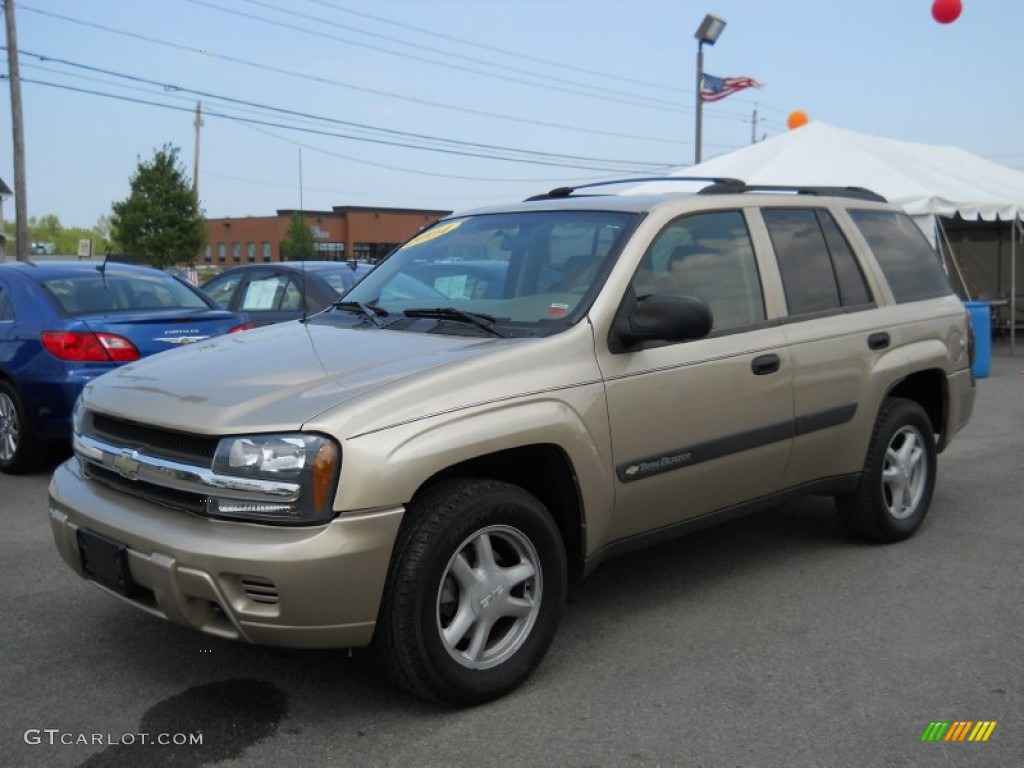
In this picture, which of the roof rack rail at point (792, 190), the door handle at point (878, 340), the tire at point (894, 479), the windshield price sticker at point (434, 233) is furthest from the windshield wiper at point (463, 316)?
the tire at point (894, 479)

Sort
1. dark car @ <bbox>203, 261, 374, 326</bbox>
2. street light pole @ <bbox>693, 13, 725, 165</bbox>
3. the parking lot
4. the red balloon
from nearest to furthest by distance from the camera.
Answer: the parking lot < dark car @ <bbox>203, 261, 374, 326</bbox> < the red balloon < street light pole @ <bbox>693, 13, 725, 165</bbox>

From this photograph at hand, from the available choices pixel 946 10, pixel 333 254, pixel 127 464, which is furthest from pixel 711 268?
pixel 946 10

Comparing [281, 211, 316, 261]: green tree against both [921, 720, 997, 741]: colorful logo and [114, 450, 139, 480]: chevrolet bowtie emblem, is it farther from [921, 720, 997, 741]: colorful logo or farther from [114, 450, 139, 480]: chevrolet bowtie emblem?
[921, 720, 997, 741]: colorful logo

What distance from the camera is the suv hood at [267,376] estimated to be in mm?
3072

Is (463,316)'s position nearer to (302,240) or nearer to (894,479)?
(302,240)

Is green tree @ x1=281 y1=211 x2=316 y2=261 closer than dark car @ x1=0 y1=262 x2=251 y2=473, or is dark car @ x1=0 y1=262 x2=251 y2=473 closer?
green tree @ x1=281 y1=211 x2=316 y2=261

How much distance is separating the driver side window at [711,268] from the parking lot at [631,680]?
50.1 inches

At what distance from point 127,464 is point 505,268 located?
1.74 m

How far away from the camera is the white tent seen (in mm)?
14719

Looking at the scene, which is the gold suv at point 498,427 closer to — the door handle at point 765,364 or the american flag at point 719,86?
the door handle at point 765,364

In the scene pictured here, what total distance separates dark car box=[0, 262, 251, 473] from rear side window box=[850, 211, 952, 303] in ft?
14.7

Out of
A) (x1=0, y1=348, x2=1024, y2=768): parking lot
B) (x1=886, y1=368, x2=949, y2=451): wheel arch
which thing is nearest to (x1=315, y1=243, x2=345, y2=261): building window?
(x1=886, y1=368, x2=949, y2=451): wheel arch

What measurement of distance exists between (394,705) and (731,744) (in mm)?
1100

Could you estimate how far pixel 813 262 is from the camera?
4781 mm
